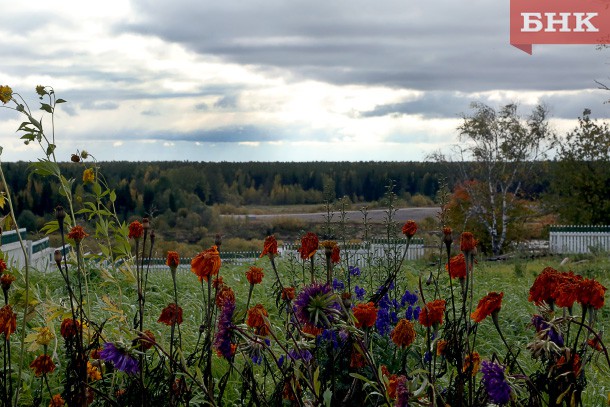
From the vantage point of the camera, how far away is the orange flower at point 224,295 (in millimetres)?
2406

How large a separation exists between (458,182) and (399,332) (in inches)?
842

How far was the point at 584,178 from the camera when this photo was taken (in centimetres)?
2258

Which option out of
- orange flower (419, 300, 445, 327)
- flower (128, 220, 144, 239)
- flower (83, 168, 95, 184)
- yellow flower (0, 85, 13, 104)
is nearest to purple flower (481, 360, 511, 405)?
orange flower (419, 300, 445, 327)

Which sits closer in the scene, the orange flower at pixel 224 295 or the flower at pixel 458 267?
the flower at pixel 458 267

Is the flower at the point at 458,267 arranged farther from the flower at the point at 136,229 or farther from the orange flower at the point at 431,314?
the flower at the point at 136,229

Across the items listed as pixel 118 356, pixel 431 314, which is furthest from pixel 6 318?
pixel 431 314

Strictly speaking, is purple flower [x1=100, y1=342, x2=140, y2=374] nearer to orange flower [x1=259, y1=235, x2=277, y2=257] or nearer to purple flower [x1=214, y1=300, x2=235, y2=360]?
purple flower [x1=214, y1=300, x2=235, y2=360]

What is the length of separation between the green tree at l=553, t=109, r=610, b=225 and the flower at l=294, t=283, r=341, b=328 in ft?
71.9

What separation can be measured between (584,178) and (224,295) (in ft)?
71.9

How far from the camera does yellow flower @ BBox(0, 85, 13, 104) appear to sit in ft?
11.1

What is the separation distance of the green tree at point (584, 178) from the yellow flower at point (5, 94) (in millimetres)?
21256

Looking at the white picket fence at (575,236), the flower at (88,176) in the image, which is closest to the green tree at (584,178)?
the white picket fence at (575,236)

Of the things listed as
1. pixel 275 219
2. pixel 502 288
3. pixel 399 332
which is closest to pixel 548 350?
pixel 399 332

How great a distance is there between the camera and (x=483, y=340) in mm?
6086
